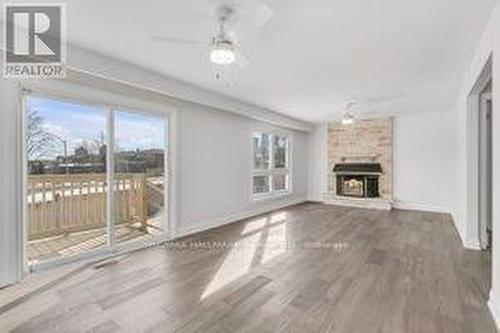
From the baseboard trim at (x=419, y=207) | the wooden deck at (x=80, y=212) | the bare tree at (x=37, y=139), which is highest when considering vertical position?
the bare tree at (x=37, y=139)

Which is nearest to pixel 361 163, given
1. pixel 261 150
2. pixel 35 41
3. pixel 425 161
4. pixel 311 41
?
pixel 425 161

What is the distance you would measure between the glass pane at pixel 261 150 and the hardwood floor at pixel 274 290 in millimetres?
2527

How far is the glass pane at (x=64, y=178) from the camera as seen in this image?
3102 mm

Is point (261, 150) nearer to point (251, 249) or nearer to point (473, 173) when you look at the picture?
point (251, 249)

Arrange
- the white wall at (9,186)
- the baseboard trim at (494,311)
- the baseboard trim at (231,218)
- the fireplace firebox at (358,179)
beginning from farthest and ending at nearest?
the fireplace firebox at (358,179) → the baseboard trim at (231,218) → the white wall at (9,186) → the baseboard trim at (494,311)

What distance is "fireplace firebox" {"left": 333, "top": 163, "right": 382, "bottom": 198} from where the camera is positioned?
7.27 metres

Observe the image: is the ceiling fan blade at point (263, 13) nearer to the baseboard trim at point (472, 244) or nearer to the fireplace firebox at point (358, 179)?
the baseboard trim at point (472, 244)

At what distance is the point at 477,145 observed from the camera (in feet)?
12.4

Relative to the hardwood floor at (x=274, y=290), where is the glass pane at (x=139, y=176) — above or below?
above

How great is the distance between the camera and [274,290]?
2.67 m

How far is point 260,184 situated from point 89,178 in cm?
398

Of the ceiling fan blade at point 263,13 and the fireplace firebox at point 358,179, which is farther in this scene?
the fireplace firebox at point 358,179

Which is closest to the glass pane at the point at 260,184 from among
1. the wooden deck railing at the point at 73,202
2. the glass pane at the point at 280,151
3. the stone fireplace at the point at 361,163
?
the glass pane at the point at 280,151

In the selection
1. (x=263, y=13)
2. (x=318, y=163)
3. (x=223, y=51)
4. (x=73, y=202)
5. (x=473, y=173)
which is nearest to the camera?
(x=263, y=13)
